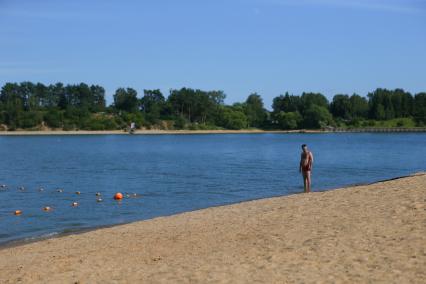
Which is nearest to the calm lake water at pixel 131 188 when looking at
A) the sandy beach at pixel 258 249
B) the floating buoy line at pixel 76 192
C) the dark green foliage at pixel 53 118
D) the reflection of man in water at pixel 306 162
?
the floating buoy line at pixel 76 192

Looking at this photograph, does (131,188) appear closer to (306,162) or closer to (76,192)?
(76,192)

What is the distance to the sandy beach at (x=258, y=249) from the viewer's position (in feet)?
34.9

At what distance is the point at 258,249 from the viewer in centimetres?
1266

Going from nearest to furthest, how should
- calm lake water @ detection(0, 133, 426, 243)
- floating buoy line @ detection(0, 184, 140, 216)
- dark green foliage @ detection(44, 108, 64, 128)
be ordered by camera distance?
calm lake water @ detection(0, 133, 426, 243), floating buoy line @ detection(0, 184, 140, 216), dark green foliage @ detection(44, 108, 64, 128)

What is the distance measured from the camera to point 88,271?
12.0 meters

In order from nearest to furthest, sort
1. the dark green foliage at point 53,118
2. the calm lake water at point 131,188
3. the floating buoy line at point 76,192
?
the calm lake water at point 131,188 → the floating buoy line at point 76,192 → the dark green foliage at point 53,118

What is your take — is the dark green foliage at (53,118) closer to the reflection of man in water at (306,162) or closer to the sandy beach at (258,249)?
the reflection of man in water at (306,162)

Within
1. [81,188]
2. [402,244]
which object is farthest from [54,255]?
[81,188]

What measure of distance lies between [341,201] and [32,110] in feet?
602

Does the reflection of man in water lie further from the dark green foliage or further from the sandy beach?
the dark green foliage

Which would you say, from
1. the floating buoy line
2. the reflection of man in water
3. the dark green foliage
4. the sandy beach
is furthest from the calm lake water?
the dark green foliage

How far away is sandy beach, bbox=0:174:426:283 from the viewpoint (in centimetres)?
1064

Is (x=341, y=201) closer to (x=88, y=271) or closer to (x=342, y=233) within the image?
(x=342, y=233)

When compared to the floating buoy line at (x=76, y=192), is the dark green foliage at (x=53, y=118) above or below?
above
